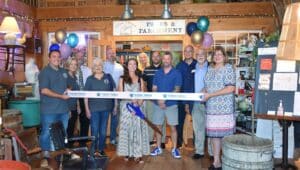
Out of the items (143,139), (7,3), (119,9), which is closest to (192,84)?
(143,139)

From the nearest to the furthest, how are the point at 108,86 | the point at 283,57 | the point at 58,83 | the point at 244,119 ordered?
the point at 283,57
the point at 58,83
the point at 108,86
the point at 244,119

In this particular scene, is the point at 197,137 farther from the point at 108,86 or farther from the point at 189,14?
the point at 189,14

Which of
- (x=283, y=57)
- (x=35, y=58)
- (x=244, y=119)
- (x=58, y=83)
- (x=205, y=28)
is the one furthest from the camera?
(x=35, y=58)

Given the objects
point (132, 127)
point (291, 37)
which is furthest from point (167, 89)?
point (291, 37)

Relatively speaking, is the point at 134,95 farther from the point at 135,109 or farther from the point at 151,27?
the point at 151,27

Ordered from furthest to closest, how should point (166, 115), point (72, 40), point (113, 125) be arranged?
point (72, 40)
point (113, 125)
point (166, 115)

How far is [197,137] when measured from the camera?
5164mm

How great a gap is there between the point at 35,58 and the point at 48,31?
697 mm

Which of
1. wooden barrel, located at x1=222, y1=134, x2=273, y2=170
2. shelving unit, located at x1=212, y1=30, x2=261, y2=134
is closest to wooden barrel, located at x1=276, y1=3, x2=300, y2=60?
wooden barrel, located at x1=222, y1=134, x2=273, y2=170

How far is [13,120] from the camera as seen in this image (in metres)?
5.07

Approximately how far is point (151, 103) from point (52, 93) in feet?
5.02

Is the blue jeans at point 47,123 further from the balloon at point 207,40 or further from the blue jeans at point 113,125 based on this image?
the balloon at point 207,40

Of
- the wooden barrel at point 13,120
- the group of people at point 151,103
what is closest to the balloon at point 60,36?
the group of people at point 151,103

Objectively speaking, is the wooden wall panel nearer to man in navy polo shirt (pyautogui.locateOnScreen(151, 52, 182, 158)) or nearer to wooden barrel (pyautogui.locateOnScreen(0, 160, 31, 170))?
man in navy polo shirt (pyautogui.locateOnScreen(151, 52, 182, 158))
